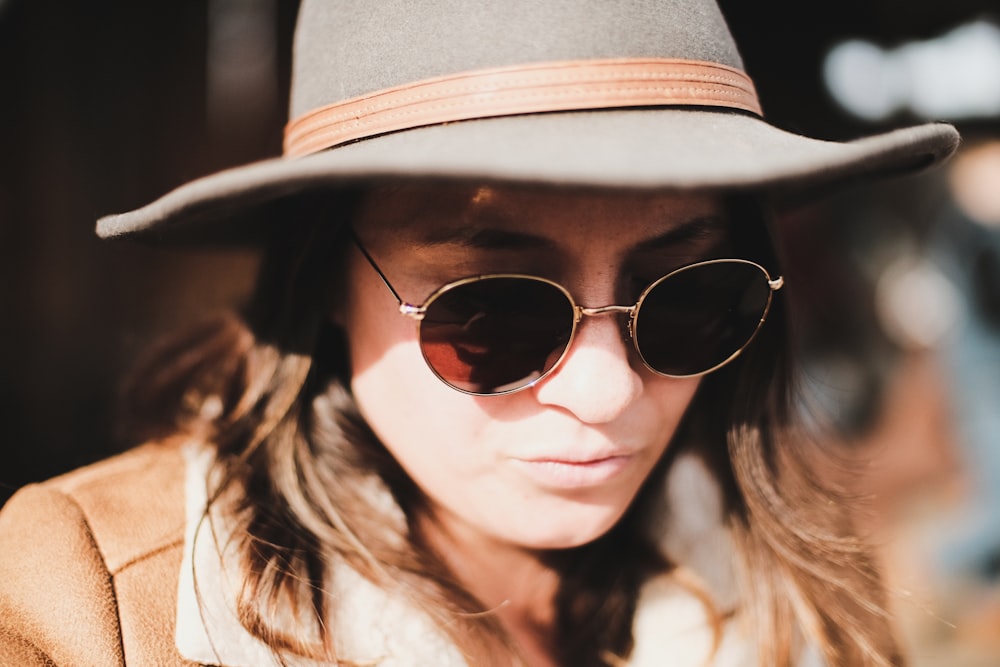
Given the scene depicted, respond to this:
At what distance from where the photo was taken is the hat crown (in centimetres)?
101

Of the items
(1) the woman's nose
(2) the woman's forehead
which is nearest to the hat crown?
(2) the woman's forehead

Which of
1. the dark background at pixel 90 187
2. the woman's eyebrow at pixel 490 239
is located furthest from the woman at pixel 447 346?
the dark background at pixel 90 187

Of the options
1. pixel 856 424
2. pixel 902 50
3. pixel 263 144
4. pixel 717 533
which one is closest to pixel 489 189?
pixel 717 533

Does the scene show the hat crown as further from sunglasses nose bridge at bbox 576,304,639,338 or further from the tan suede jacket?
the tan suede jacket

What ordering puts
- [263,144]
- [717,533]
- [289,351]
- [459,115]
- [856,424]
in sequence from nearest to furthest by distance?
[459,115] → [289,351] → [717,533] → [263,144] → [856,424]

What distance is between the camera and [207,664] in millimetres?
1109

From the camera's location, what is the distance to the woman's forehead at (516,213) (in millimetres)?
1072

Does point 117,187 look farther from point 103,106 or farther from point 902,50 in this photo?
point 902,50

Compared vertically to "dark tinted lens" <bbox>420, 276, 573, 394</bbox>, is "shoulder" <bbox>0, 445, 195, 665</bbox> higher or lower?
lower

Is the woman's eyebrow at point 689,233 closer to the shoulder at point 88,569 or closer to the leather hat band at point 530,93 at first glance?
the leather hat band at point 530,93

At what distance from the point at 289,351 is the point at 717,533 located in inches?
43.9

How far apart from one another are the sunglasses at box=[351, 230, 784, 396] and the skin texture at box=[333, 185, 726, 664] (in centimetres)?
3

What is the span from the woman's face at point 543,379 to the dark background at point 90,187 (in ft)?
5.48

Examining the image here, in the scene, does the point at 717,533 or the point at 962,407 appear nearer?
the point at 717,533
